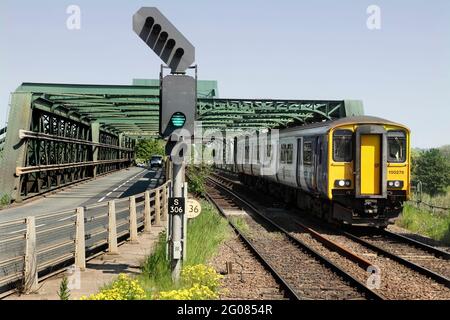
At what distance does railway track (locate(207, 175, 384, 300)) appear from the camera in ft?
31.9

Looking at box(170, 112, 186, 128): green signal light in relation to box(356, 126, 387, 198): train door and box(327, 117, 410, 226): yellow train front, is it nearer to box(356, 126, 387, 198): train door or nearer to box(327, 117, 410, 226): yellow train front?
box(327, 117, 410, 226): yellow train front

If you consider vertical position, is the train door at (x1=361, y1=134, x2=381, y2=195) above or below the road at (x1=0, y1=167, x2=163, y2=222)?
above

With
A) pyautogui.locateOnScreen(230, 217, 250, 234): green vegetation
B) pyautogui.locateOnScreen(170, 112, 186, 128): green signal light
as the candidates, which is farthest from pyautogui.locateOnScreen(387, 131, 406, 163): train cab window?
pyautogui.locateOnScreen(170, 112, 186, 128): green signal light

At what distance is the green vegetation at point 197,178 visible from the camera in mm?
27830

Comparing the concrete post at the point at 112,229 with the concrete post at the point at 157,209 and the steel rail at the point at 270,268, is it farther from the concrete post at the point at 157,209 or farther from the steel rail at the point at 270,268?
the concrete post at the point at 157,209

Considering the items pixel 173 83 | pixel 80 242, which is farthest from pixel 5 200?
pixel 173 83

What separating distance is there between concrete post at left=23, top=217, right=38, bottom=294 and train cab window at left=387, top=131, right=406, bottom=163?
37.9 feet

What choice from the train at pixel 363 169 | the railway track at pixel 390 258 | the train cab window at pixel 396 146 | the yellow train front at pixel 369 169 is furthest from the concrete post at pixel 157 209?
the train cab window at pixel 396 146

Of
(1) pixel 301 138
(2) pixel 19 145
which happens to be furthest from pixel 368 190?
(2) pixel 19 145

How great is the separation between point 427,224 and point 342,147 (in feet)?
14.9

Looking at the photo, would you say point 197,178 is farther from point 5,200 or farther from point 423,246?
point 423,246

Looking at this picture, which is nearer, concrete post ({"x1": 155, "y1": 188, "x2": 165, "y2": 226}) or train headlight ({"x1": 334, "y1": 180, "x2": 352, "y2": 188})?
train headlight ({"x1": 334, "y1": 180, "x2": 352, "y2": 188})

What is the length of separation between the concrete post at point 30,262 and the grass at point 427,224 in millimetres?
11587
